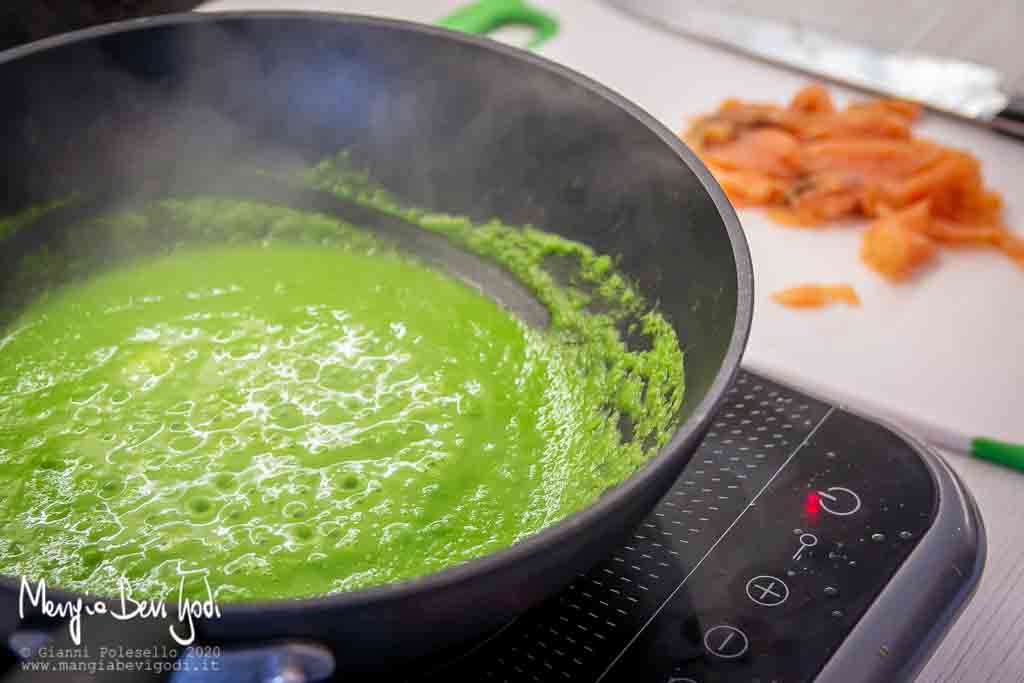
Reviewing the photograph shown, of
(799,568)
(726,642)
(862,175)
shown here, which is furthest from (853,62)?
(726,642)

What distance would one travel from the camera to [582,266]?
4.99ft

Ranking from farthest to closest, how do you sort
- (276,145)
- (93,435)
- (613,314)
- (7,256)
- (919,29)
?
1. (919,29)
2. (276,145)
3. (7,256)
4. (613,314)
5. (93,435)

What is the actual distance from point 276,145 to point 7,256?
42 centimetres

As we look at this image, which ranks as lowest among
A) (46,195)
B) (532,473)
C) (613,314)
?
(532,473)

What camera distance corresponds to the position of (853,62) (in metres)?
2.15

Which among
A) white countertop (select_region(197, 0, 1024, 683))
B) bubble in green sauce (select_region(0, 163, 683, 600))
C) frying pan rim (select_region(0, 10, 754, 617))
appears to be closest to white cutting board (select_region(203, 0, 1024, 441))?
white countertop (select_region(197, 0, 1024, 683))

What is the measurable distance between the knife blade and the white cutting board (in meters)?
0.04

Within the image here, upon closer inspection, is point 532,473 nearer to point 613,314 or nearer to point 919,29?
point 613,314

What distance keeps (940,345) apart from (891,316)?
0.29ft

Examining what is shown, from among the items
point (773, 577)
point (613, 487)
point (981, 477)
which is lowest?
point (981, 477)

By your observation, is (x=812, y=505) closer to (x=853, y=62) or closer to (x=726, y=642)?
(x=726, y=642)

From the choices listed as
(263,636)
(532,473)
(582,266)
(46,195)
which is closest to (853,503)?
(532,473)

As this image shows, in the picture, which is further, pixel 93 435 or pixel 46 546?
pixel 93 435

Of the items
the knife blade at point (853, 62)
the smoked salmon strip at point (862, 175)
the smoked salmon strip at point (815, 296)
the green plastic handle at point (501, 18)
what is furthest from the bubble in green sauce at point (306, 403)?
the knife blade at point (853, 62)
